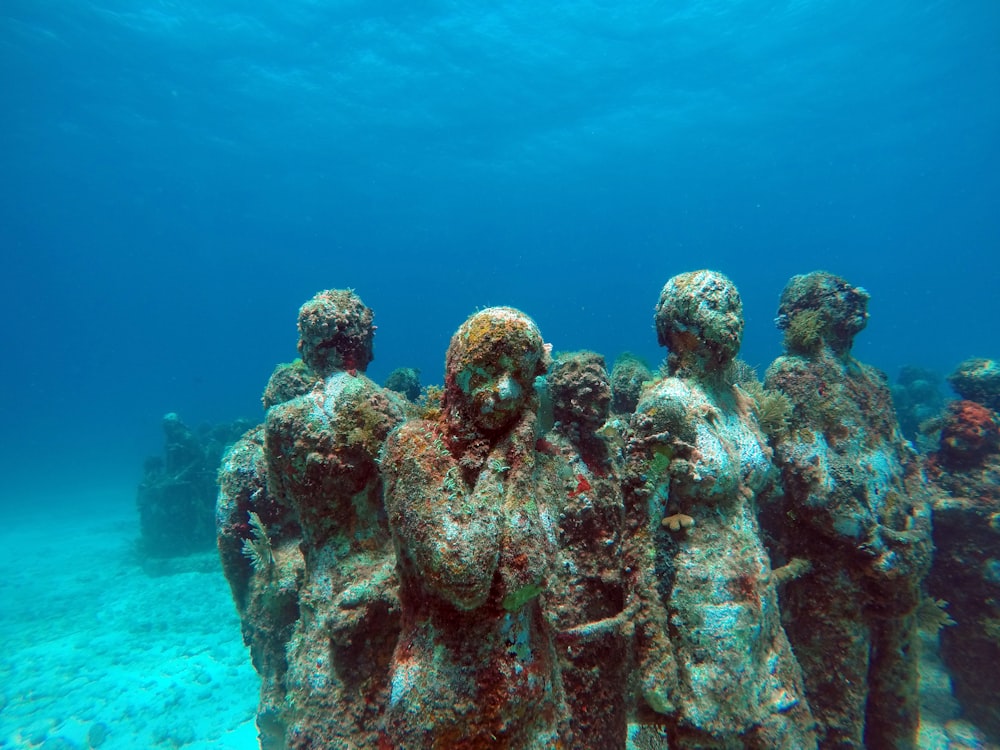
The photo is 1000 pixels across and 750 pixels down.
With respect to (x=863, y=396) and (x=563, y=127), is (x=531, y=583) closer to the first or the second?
(x=863, y=396)

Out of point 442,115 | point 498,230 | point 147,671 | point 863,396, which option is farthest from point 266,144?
point 863,396

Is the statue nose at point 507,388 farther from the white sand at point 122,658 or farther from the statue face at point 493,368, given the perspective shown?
the white sand at point 122,658

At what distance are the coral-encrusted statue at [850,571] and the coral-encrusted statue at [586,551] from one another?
2.31 m

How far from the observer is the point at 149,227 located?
99.7m

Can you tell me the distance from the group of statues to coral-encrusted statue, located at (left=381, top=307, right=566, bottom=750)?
1cm

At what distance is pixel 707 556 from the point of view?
4.02 metres

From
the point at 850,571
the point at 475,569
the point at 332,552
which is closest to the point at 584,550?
the point at 475,569

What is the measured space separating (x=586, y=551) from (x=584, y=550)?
0.07 feet

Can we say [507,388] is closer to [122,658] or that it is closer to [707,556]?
[707,556]

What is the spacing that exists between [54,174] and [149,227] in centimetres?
3583

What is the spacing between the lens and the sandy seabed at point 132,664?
373 inches

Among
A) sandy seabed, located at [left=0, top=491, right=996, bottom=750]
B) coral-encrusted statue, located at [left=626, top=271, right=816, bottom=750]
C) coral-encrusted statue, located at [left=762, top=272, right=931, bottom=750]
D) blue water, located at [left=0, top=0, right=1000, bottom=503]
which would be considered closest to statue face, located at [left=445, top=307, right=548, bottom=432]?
coral-encrusted statue, located at [left=626, top=271, right=816, bottom=750]

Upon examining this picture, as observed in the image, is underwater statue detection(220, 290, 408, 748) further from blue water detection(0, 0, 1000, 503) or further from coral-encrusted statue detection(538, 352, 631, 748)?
blue water detection(0, 0, 1000, 503)

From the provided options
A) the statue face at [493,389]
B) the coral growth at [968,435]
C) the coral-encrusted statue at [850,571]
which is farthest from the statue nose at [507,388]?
the coral growth at [968,435]
